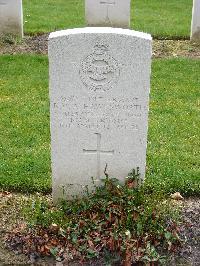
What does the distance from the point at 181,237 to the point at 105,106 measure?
1.18 m

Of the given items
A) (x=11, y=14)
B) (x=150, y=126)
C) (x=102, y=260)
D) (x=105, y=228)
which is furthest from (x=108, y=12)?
(x=102, y=260)

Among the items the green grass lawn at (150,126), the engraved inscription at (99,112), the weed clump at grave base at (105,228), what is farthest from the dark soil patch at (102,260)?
the engraved inscription at (99,112)

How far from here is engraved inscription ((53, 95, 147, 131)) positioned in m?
4.64

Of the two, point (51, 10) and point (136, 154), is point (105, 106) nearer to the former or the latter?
point (136, 154)

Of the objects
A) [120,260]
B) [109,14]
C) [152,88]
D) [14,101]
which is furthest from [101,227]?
[109,14]

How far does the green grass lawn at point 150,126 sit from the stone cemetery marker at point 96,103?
610 millimetres

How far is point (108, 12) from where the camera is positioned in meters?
11.5

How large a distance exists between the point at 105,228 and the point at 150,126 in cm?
262

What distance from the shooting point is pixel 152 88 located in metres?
8.42

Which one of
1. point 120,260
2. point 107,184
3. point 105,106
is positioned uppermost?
point 105,106

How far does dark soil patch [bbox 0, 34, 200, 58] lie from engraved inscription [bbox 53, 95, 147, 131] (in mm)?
5579

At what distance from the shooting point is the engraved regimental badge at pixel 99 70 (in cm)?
454

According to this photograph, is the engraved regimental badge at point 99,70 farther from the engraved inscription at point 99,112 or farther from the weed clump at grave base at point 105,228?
the weed clump at grave base at point 105,228

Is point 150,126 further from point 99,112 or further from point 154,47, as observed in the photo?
point 154,47
